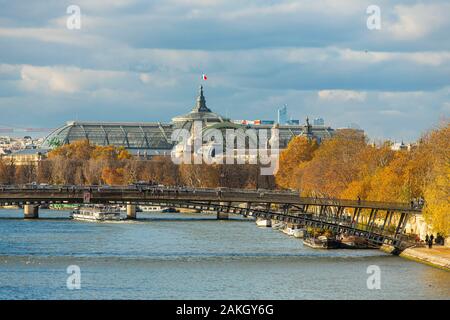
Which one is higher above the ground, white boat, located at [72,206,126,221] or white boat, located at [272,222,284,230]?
white boat, located at [72,206,126,221]

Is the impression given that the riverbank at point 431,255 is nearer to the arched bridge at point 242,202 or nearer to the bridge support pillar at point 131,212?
the arched bridge at point 242,202

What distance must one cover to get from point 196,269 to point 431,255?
12.2 meters

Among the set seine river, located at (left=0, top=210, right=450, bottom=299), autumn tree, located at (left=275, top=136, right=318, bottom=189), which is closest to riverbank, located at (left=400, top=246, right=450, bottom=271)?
seine river, located at (left=0, top=210, right=450, bottom=299)

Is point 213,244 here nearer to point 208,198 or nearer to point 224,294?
point 208,198

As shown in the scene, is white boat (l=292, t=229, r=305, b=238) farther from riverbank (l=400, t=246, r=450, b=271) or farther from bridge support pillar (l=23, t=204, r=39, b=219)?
bridge support pillar (l=23, t=204, r=39, b=219)

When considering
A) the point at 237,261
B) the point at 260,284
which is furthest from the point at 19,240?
the point at 260,284

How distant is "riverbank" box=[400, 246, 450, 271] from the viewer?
3113 inches

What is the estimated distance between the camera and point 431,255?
82.1m

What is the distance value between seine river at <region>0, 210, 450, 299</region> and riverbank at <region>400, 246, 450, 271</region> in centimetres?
68

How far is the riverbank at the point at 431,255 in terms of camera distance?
3113 inches

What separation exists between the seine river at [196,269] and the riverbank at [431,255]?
683mm

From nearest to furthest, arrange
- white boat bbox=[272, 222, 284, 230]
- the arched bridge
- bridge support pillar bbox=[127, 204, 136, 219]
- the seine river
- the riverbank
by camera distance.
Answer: the seine river
the riverbank
the arched bridge
white boat bbox=[272, 222, 284, 230]
bridge support pillar bbox=[127, 204, 136, 219]
